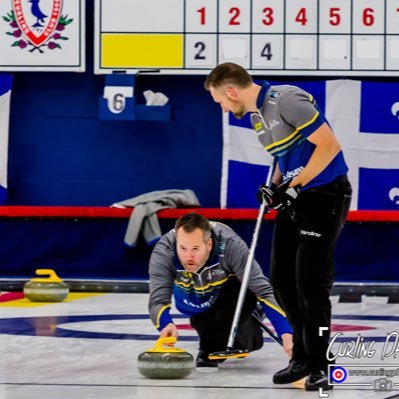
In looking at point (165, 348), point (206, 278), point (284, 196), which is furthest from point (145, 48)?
point (284, 196)

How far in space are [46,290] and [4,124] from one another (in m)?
2.22

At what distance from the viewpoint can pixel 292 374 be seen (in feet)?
14.6

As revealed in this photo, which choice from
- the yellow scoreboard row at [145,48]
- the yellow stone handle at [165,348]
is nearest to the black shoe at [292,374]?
the yellow stone handle at [165,348]

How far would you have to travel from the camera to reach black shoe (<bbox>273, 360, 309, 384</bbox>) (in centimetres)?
444

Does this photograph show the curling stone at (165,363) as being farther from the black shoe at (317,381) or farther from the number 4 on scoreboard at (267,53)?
the number 4 on scoreboard at (267,53)

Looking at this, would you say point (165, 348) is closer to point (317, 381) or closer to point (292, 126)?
point (317, 381)

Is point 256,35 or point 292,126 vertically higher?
point 256,35

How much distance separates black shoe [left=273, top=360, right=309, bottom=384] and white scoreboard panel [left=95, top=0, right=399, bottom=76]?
4693mm

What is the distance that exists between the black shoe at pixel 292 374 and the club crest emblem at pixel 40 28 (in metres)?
5.09

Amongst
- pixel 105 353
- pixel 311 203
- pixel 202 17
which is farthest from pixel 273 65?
pixel 311 203

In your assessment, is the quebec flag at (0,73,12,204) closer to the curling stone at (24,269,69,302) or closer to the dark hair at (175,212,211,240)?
the curling stone at (24,269,69,302)

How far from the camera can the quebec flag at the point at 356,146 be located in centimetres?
915

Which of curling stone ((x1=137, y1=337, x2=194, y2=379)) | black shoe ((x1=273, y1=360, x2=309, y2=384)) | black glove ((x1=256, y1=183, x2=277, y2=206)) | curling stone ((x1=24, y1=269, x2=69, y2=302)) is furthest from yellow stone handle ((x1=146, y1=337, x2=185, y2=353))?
curling stone ((x1=24, y1=269, x2=69, y2=302))

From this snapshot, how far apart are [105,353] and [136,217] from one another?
3571 millimetres
